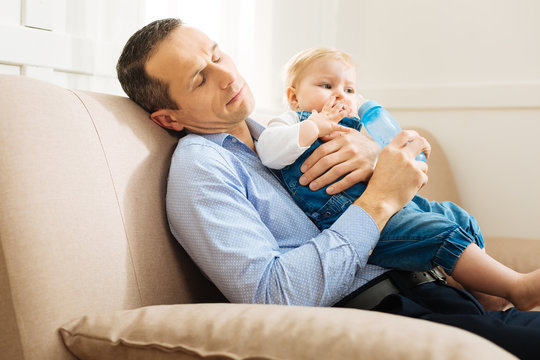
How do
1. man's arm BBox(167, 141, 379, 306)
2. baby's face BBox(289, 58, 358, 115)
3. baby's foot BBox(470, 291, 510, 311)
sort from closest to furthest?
man's arm BBox(167, 141, 379, 306), baby's foot BBox(470, 291, 510, 311), baby's face BBox(289, 58, 358, 115)

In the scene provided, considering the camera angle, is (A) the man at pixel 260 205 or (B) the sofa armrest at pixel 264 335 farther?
(A) the man at pixel 260 205

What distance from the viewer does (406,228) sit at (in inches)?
45.1

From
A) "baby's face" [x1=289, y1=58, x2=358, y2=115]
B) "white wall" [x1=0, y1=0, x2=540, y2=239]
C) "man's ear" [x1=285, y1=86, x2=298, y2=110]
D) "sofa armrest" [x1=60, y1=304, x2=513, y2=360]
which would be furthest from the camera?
"white wall" [x1=0, y1=0, x2=540, y2=239]

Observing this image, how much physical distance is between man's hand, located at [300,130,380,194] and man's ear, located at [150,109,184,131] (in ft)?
1.13

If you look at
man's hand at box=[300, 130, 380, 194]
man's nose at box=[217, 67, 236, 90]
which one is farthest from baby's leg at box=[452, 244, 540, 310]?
man's nose at box=[217, 67, 236, 90]

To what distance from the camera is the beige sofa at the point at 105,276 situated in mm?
685

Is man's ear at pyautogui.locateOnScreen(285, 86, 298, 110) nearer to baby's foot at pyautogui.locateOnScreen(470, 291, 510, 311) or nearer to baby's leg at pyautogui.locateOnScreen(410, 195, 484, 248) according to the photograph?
baby's leg at pyautogui.locateOnScreen(410, 195, 484, 248)

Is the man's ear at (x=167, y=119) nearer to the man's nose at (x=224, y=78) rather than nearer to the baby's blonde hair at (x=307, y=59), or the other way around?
the man's nose at (x=224, y=78)

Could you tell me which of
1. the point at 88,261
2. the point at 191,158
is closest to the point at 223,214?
the point at 191,158

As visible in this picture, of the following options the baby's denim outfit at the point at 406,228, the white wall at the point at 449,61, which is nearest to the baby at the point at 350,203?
the baby's denim outfit at the point at 406,228

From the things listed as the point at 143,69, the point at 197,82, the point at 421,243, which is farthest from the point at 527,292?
the point at 143,69

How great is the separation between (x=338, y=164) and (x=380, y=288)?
0.31 m

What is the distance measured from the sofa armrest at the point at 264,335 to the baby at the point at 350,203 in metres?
0.42

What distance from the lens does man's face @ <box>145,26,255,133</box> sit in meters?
1.27
